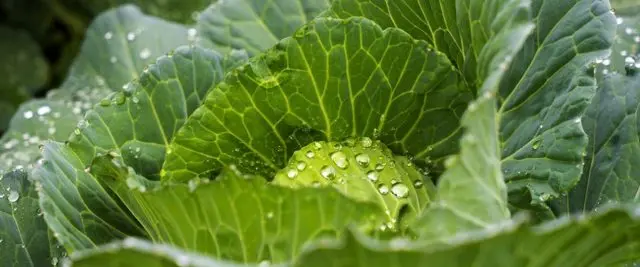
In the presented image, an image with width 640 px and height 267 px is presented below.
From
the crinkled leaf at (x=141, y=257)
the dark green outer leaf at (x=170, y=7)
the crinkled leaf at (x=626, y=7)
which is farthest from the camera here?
the dark green outer leaf at (x=170, y=7)

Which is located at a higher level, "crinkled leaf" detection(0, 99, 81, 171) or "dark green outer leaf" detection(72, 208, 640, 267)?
"dark green outer leaf" detection(72, 208, 640, 267)

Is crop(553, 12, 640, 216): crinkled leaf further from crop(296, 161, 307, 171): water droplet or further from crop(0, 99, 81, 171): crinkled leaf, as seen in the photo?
crop(0, 99, 81, 171): crinkled leaf

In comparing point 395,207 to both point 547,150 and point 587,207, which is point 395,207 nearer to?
point 547,150

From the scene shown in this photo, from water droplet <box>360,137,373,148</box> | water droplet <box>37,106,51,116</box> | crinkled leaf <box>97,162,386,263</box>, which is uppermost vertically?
crinkled leaf <box>97,162,386,263</box>

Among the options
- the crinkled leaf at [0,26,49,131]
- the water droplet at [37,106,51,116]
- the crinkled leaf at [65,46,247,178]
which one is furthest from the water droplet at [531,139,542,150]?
the crinkled leaf at [0,26,49,131]

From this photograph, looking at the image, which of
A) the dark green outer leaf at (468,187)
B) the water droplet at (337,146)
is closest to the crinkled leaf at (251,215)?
the dark green outer leaf at (468,187)

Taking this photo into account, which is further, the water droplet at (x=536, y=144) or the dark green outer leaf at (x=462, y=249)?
the water droplet at (x=536, y=144)

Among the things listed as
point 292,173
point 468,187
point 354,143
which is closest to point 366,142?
point 354,143

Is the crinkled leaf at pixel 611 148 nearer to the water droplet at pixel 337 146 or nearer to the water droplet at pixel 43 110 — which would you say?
the water droplet at pixel 337 146
